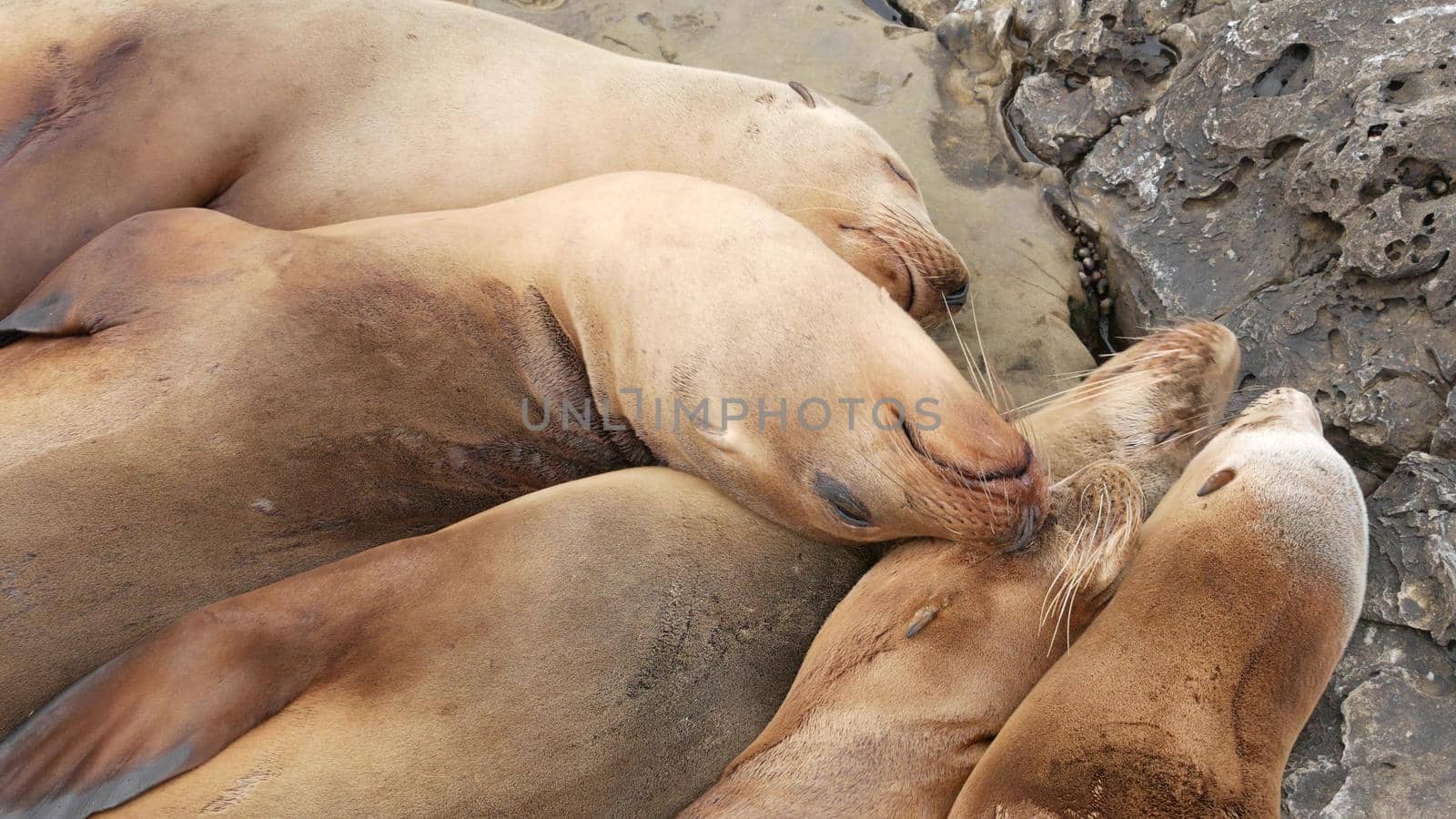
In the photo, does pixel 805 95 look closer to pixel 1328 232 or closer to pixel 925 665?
pixel 1328 232

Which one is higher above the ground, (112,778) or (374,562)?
(374,562)

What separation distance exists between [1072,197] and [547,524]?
2617mm

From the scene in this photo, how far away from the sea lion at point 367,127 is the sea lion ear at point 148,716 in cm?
122

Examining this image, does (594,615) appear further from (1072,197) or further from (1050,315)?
(1072,197)

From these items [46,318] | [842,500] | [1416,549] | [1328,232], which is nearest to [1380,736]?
[1416,549]

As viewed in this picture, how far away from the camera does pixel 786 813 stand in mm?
2309

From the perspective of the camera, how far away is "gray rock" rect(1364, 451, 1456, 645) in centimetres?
271

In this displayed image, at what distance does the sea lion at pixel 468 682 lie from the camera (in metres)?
2.36

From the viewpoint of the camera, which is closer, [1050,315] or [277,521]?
[277,521]

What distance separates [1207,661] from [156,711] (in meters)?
2.22

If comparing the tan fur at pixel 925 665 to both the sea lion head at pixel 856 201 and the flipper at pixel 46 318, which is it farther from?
the flipper at pixel 46 318

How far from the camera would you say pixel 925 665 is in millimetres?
2506

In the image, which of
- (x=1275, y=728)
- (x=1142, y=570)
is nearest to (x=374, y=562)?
(x=1142, y=570)

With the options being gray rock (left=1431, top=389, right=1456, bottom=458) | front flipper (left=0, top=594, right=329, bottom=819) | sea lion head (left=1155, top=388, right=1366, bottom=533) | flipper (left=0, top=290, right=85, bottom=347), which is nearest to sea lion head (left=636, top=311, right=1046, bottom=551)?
sea lion head (left=1155, top=388, right=1366, bottom=533)
